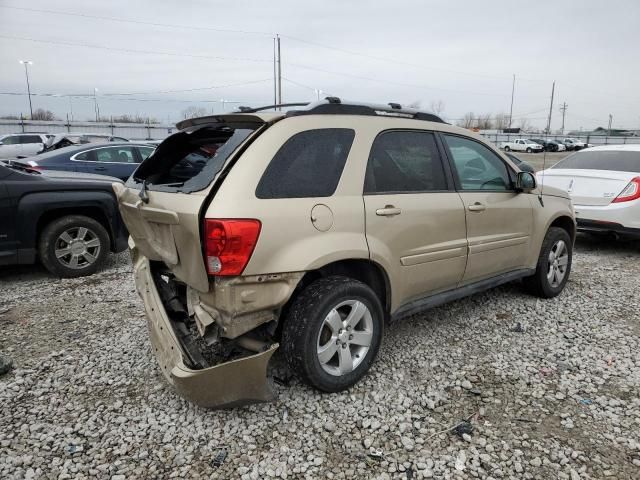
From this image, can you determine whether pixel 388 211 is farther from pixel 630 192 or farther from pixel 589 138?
pixel 589 138

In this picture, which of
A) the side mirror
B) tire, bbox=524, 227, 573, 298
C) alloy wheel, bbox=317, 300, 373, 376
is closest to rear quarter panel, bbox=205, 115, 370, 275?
alloy wheel, bbox=317, 300, 373, 376

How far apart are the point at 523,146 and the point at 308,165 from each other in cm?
4875

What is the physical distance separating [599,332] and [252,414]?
3056 mm

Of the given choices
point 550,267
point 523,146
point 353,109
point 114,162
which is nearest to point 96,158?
point 114,162

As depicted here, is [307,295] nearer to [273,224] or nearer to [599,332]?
[273,224]

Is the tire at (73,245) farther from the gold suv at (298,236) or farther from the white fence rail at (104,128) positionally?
the white fence rail at (104,128)

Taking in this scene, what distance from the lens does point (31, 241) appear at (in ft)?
16.2

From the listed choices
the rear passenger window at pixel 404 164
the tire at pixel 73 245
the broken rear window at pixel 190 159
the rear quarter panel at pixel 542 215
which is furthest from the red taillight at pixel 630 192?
the tire at pixel 73 245

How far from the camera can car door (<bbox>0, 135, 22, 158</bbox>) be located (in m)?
18.8

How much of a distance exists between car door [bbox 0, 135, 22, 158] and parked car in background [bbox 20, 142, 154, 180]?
36.6ft

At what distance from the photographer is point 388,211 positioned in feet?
9.88

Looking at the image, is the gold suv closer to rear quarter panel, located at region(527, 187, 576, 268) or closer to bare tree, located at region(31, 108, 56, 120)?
rear quarter panel, located at region(527, 187, 576, 268)

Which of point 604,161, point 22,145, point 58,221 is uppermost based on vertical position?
point 604,161

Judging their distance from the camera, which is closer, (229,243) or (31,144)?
(229,243)
